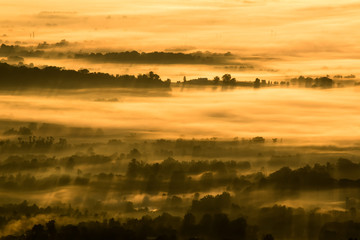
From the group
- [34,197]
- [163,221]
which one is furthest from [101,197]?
[163,221]

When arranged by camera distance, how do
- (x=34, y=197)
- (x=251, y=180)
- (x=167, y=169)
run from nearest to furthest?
(x=34, y=197), (x=251, y=180), (x=167, y=169)

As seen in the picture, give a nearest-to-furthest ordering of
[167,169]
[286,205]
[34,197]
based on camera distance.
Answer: [286,205] < [34,197] < [167,169]

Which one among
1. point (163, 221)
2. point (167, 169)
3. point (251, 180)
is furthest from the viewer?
point (167, 169)

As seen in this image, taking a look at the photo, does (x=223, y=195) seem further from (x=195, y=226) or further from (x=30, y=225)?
(x=30, y=225)

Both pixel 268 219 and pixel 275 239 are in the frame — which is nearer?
pixel 275 239

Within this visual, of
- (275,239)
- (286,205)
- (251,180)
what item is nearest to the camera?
(275,239)

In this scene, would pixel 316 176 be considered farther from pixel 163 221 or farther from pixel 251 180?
pixel 163 221

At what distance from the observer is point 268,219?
133125 millimetres

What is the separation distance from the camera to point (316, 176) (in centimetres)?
17612

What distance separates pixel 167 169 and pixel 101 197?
35.7m

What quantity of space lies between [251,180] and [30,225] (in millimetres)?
57702

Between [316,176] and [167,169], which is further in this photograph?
[167,169]

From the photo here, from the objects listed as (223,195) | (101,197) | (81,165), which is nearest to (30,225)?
(101,197)

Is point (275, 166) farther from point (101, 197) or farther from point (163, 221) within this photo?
point (163, 221)
